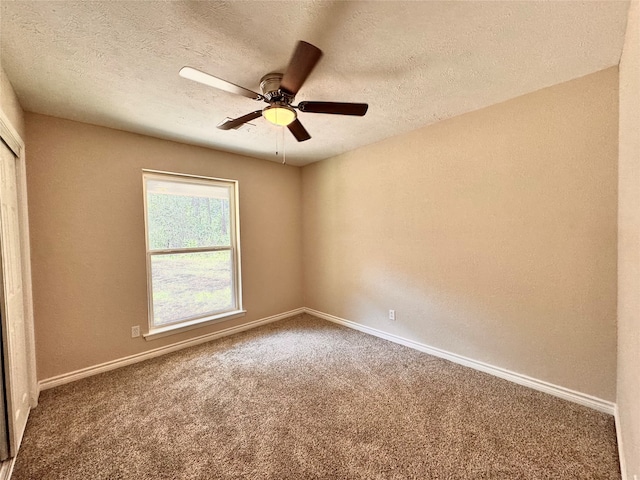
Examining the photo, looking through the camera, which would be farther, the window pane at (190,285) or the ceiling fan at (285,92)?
the window pane at (190,285)

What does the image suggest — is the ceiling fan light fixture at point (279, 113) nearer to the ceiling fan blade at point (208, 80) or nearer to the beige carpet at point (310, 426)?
the ceiling fan blade at point (208, 80)

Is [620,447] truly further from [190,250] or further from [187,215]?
[187,215]

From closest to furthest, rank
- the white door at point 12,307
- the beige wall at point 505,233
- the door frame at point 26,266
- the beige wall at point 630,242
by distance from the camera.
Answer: the beige wall at point 630,242
the white door at point 12,307
the beige wall at point 505,233
the door frame at point 26,266

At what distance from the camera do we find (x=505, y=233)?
7.34ft

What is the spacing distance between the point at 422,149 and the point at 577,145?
3.89 ft

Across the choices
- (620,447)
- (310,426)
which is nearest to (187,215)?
(310,426)

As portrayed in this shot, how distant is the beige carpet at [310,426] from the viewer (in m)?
1.46

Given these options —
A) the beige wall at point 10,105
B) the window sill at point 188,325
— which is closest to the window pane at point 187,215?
the window sill at point 188,325

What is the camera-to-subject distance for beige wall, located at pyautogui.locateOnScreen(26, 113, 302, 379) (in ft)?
7.39

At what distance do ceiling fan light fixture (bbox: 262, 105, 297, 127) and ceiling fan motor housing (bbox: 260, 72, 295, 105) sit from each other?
0.13 feet

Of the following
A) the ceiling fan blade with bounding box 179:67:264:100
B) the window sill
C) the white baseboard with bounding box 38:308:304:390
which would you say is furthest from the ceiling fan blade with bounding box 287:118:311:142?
the white baseboard with bounding box 38:308:304:390

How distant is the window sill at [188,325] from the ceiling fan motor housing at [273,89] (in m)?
2.60

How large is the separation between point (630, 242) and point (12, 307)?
11.8 feet

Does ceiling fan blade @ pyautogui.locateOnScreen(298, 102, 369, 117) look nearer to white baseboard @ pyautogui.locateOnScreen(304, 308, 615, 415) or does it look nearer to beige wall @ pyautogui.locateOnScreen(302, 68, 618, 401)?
beige wall @ pyautogui.locateOnScreen(302, 68, 618, 401)
